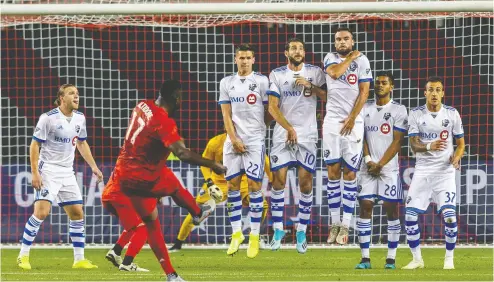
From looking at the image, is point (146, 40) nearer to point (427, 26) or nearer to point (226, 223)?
point (226, 223)

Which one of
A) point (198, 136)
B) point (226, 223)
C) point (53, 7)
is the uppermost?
point (53, 7)

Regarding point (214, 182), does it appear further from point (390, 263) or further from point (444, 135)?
point (444, 135)

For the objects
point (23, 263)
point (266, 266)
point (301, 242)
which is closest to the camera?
point (301, 242)

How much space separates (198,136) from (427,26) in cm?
382

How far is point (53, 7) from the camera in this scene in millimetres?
11656

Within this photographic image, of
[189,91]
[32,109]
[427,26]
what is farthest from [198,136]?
[427,26]

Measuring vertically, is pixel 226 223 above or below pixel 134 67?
below

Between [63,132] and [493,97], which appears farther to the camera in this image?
[493,97]

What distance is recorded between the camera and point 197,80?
1811 centimetres

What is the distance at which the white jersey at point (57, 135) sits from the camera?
43.5 ft

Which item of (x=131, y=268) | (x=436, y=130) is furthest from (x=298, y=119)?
(x=131, y=268)

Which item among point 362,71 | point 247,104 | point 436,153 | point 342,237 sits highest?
point 362,71

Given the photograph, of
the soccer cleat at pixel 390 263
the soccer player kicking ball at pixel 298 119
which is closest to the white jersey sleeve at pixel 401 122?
the soccer player kicking ball at pixel 298 119

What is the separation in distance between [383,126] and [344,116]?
1.83 feet
